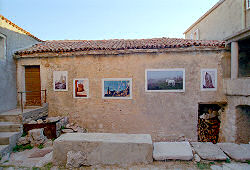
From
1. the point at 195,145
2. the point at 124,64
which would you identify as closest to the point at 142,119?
the point at 124,64

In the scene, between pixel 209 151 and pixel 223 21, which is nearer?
pixel 209 151

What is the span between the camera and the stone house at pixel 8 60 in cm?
595

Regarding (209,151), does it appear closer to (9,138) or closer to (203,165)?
(203,165)

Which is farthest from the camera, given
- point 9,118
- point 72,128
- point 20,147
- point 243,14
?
point 243,14

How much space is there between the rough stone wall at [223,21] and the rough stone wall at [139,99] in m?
3.62

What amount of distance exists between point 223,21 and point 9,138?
13.2 meters

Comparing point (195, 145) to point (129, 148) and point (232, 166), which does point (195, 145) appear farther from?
point (129, 148)

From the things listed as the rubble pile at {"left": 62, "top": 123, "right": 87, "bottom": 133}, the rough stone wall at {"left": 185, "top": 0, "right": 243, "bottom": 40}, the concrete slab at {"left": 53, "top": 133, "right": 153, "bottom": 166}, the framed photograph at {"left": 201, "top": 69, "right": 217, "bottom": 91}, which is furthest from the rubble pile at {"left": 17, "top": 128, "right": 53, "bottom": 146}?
the rough stone wall at {"left": 185, "top": 0, "right": 243, "bottom": 40}

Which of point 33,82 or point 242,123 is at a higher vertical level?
point 33,82

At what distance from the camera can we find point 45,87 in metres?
6.75

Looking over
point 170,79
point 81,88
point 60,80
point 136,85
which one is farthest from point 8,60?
point 170,79

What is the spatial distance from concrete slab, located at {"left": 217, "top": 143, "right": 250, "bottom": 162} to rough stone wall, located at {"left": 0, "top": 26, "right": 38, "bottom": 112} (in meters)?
8.43

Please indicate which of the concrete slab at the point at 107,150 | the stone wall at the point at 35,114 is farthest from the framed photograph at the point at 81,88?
the concrete slab at the point at 107,150

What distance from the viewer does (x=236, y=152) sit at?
96.9 inches
